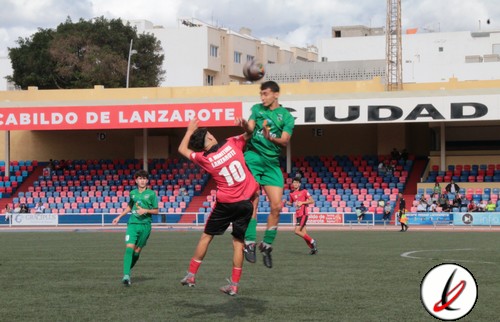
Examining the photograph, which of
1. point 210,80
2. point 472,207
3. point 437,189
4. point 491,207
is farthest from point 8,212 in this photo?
point 210,80

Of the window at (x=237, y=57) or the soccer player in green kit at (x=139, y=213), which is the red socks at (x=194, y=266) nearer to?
the soccer player in green kit at (x=139, y=213)

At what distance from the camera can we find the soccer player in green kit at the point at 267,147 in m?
12.8

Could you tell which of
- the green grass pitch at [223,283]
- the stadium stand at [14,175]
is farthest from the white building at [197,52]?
the green grass pitch at [223,283]

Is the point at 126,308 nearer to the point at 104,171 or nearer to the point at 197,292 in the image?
the point at 197,292

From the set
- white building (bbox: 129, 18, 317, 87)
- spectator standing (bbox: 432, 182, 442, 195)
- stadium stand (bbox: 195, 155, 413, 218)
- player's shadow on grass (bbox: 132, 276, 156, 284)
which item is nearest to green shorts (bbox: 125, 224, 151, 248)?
player's shadow on grass (bbox: 132, 276, 156, 284)

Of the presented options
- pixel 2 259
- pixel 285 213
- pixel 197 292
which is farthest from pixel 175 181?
pixel 197 292

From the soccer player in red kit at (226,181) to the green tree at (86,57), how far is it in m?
76.6

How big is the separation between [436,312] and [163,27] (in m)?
102

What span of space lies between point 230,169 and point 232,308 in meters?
1.98

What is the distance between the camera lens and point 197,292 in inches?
566

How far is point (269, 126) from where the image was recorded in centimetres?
1294

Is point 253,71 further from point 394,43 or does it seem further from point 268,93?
point 394,43

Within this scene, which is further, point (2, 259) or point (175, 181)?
point (175, 181)

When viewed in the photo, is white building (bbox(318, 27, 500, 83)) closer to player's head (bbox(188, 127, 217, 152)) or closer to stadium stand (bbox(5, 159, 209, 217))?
stadium stand (bbox(5, 159, 209, 217))
